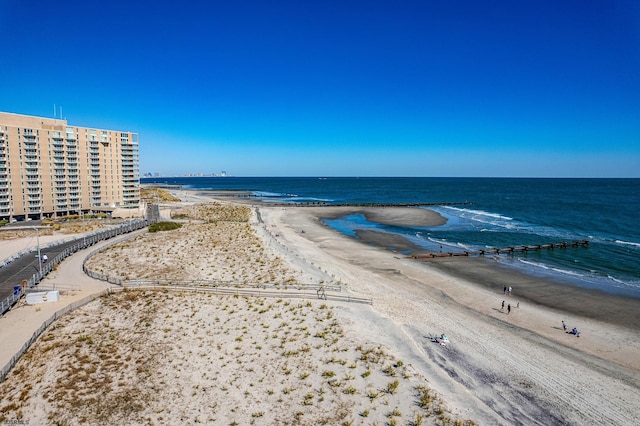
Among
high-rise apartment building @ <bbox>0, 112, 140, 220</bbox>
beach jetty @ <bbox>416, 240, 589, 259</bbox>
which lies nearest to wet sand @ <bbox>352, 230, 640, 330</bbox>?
beach jetty @ <bbox>416, 240, 589, 259</bbox>

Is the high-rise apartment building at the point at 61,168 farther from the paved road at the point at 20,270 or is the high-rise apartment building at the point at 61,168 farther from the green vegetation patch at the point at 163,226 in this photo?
the paved road at the point at 20,270

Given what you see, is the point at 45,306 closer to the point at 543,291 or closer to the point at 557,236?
the point at 543,291

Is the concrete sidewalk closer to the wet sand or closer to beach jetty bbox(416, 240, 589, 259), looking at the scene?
the wet sand

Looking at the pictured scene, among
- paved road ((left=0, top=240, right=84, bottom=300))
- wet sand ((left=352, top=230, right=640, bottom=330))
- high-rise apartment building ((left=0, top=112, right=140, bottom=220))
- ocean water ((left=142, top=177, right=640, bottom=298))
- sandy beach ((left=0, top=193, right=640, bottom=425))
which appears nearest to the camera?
sandy beach ((left=0, top=193, right=640, bottom=425))

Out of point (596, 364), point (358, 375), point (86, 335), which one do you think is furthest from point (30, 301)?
point (596, 364)

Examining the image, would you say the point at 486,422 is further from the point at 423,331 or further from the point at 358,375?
the point at 423,331
